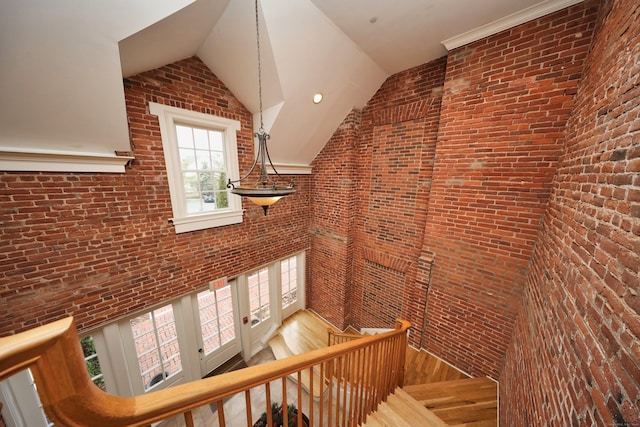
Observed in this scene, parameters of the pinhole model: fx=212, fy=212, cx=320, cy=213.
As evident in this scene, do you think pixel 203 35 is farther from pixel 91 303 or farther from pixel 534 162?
pixel 534 162

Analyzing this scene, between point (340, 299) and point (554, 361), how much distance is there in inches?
145

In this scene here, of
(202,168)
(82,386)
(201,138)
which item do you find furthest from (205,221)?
(82,386)

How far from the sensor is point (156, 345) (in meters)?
3.26

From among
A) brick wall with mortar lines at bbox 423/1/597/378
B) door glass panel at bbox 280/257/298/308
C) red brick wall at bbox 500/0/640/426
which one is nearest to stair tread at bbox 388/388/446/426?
red brick wall at bbox 500/0/640/426

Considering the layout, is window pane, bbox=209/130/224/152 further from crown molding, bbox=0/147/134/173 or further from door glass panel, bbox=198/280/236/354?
door glass panel, bbox=198/280/236/354

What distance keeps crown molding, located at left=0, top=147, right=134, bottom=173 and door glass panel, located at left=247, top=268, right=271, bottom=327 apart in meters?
2.96

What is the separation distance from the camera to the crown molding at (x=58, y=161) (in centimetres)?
191

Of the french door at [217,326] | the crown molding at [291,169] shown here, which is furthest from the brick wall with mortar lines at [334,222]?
the french door at [217,326]

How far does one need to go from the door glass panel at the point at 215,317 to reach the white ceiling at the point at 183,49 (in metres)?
2.62

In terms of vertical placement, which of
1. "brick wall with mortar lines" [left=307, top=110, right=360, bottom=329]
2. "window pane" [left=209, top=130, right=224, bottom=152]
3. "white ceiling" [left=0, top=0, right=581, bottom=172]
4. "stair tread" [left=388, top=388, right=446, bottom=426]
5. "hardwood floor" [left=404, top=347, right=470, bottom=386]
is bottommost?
"hardwood floor" [left=404, top=347, right=470, bottom=386]

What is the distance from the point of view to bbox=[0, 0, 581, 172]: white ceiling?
64.6 inches

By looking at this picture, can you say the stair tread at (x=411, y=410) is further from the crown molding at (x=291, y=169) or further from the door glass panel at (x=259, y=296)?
the crown molding at (x=291, y=169)

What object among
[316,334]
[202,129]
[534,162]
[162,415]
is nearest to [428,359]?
[316,334]

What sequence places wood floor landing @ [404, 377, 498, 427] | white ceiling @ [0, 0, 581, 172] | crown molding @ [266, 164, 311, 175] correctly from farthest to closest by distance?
crown molding @ [266, 164, 311, 175], wood floor landing @ [404, 377, 498, 427], white ceiling @ [0, 0, 581, 172]
